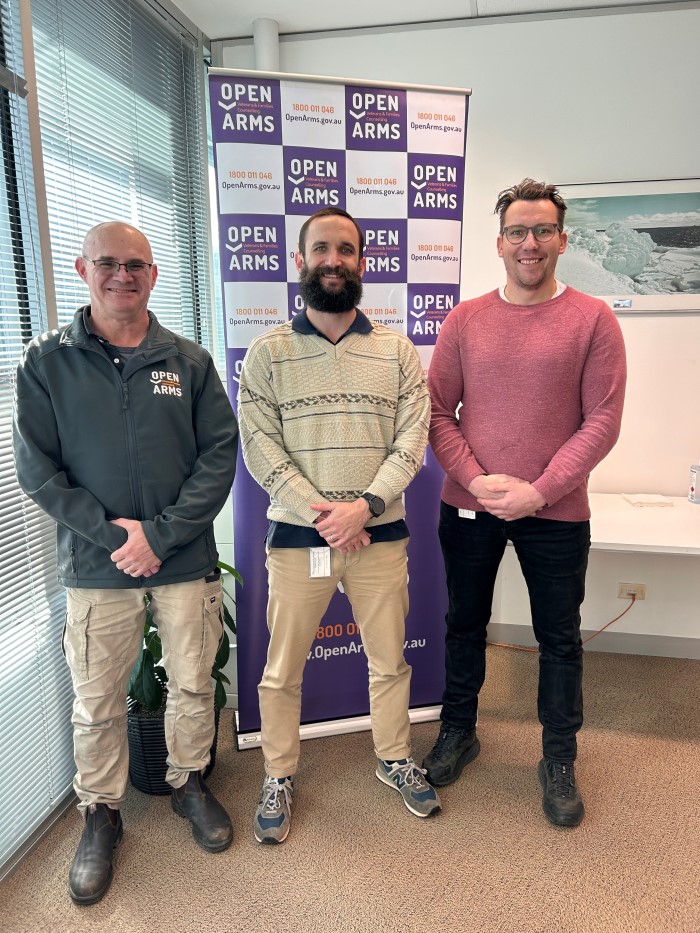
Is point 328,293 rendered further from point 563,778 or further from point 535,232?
point 563,778

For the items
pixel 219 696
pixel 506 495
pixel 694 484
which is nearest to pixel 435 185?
pixel 506 495

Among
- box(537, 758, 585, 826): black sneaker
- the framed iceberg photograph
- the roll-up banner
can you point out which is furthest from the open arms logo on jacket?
the framed iceberg photograph

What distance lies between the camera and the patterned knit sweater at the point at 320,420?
177cm

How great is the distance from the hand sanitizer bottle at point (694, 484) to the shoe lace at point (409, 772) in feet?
5.78

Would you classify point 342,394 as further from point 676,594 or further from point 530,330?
point 676,594

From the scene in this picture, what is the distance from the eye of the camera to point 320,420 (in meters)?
1.78

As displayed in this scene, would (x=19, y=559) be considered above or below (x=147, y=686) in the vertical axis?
above

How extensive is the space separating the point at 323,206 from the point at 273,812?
1.98 metres

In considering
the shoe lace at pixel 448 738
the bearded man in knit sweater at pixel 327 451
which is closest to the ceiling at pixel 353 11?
the bearded man in knit sweater at pixel 327 451

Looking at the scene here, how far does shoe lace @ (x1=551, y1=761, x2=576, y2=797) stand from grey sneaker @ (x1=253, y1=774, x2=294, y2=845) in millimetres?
843

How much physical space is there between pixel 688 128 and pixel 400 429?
2041 millimetres

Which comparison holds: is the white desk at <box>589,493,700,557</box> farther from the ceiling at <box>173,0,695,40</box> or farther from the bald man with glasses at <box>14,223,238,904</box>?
the ceiling at <box>173,0,695,40</box>

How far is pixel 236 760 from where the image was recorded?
7.55ft

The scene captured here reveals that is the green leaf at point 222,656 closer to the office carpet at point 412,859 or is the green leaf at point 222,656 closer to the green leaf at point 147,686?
the green leaf at point 147,686
